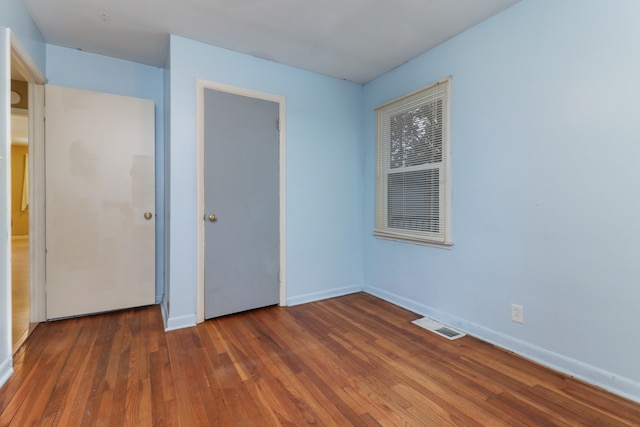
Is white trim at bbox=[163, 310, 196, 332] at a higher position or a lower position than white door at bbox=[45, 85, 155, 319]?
lower

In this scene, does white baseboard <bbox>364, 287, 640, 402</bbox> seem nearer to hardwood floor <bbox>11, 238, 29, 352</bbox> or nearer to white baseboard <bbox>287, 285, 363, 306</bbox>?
white baseboard <bbox>287, 285, 363, 306</bbox>

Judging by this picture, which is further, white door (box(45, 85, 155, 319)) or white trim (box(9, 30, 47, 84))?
white door (box(45, 85, 155, 319))

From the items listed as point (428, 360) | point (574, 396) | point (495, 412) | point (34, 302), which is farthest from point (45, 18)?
point (574, 396)

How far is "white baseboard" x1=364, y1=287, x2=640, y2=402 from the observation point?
1.66m

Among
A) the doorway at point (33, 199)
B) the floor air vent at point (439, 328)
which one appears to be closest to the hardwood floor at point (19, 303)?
the doorway at point (33, 199)

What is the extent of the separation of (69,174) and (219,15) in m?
1.95

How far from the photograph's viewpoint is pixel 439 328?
2537 mm

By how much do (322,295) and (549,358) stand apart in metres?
2.03

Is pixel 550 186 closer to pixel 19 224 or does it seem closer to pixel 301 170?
pixel 301 170

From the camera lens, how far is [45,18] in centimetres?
232

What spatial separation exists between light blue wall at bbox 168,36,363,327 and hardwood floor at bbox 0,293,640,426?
1.96ft

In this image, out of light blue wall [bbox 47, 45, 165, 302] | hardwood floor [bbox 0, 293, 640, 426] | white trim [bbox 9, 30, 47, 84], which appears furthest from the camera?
light blue wall [bbox 47, 45, 165, 302]

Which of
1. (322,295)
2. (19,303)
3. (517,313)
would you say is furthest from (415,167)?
(19,303)

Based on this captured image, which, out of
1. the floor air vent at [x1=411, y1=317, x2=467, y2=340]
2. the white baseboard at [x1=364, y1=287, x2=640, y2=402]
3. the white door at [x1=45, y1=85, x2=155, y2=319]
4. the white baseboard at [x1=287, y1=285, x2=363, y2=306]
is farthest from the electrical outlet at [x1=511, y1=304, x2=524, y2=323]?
the white door at [x1=45, y1=85, x2=155, y2=319]
